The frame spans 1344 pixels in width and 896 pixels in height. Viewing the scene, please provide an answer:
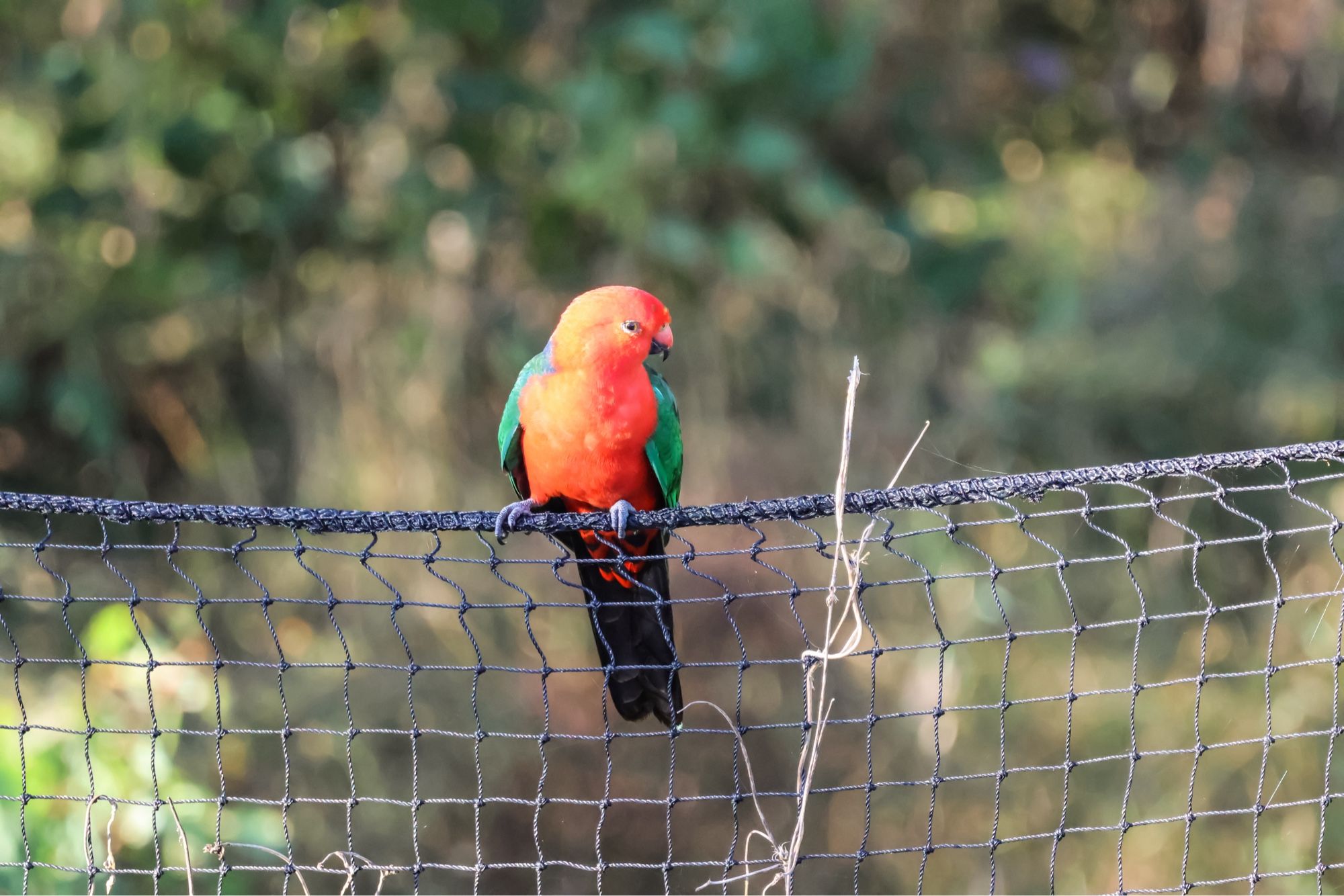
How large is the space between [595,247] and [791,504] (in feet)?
12.0

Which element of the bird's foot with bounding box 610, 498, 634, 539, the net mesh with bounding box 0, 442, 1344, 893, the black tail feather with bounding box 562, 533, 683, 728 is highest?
the bird's foot with bounding box 610, 498, 634, 539

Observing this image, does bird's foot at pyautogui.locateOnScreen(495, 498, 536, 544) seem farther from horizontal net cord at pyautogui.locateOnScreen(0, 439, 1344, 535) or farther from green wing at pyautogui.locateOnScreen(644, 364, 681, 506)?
green wing at pyautogui.locateOnScreen(644, 364, 681, 506)

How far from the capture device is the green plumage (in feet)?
9.45

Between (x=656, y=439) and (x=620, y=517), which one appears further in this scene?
(x=656, y=439)

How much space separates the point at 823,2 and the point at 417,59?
1.85 m

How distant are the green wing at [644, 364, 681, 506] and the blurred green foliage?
2.19m

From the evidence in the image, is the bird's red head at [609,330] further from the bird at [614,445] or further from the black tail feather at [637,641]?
the black tail feather at [637,641]

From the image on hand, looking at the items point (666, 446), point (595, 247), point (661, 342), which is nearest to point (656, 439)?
point (666, 446)

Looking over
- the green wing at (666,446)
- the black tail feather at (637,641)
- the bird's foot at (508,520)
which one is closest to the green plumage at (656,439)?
the green wing at (666,446)

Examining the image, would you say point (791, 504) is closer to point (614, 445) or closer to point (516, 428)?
point (614, 445)

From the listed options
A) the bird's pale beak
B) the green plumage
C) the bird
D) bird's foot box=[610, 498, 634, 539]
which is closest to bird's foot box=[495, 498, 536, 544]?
the bird

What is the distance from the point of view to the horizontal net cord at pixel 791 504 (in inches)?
80.6

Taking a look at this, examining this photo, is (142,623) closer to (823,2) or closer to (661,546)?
(661,546)

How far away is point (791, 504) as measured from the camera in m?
2.13
